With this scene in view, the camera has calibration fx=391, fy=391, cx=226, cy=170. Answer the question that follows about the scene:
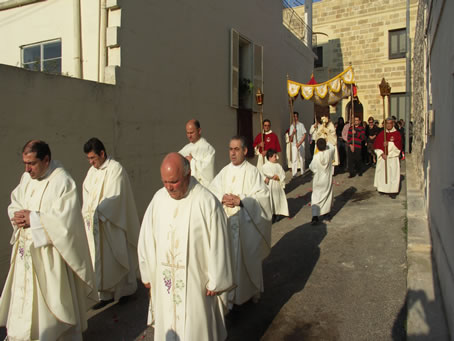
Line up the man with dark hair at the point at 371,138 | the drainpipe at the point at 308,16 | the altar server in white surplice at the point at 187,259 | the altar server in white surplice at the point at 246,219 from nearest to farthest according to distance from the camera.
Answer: the altar server in white surplice at the point at 187,259
the altar server in white surplice at the point at 246,219
the man with dark hair at the point at 371,138
the drainpipe at the point at 308,16

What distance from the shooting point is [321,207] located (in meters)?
7.96

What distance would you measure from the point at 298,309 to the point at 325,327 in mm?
478

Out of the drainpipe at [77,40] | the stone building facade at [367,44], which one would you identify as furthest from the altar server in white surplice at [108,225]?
the stone building facade at [367,44]

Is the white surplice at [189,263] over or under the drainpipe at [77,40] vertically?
under

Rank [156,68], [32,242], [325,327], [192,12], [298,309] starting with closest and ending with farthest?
[32,242]
[325,327]
[298,309]
[156,68]
[192,12]

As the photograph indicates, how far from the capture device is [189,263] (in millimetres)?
2994

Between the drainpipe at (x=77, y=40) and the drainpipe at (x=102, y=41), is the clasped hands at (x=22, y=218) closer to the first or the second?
the drainpipe at (x=102, y=41)

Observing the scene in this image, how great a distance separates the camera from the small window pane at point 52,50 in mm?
7508

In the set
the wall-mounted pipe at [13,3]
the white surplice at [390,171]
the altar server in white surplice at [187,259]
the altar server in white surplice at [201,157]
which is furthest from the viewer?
the white surplice at [390,171]

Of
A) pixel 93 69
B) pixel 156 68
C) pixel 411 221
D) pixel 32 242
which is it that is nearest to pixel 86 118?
pixel 93 69

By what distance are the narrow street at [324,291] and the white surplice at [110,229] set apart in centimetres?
32

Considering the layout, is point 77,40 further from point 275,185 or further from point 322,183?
point 322,183

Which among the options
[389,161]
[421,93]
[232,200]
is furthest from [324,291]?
[421,93]

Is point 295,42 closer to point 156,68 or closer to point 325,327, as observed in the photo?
point 156,68
